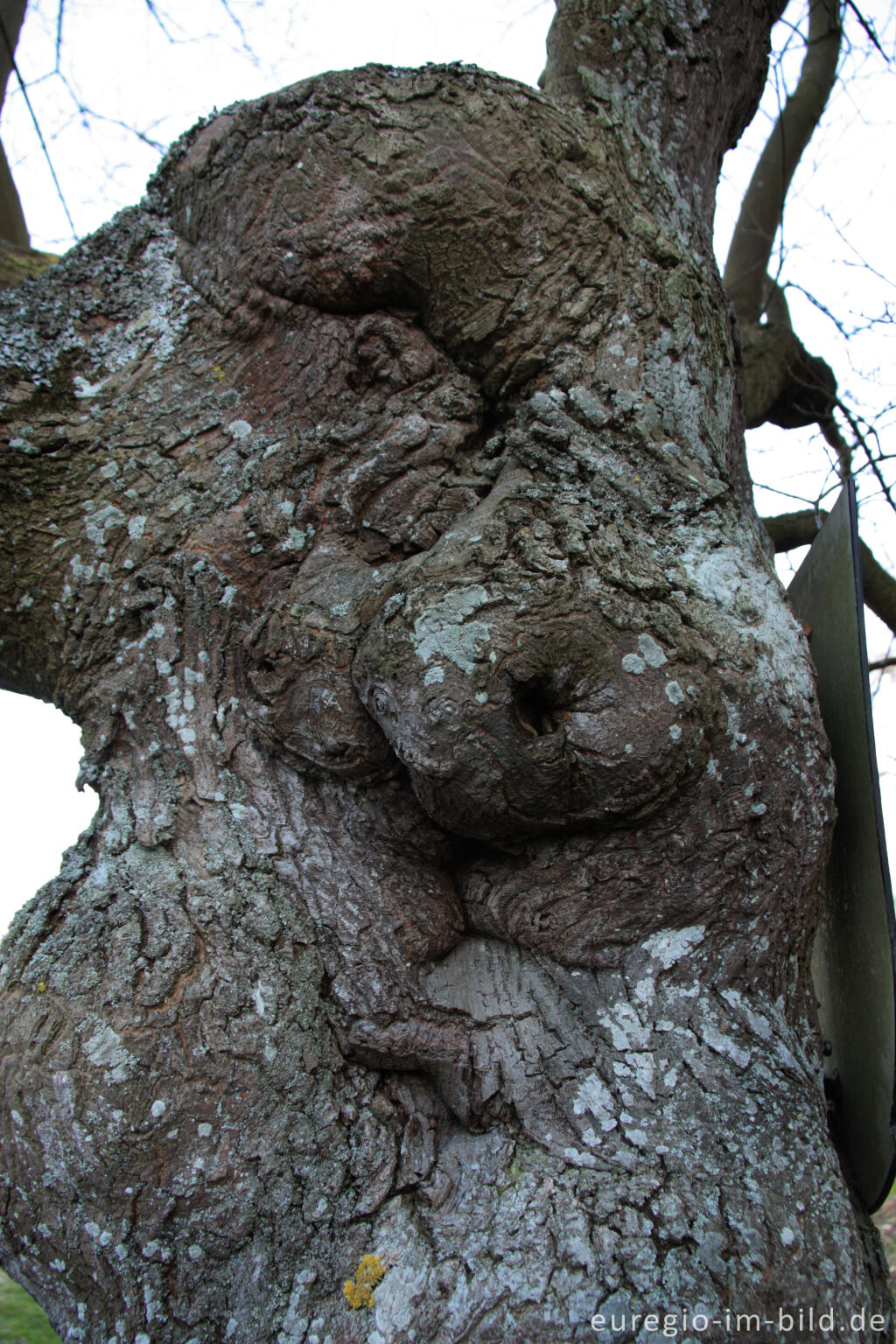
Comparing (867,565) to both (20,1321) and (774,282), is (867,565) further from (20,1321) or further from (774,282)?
Result: (20,1321)

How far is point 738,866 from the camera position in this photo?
131 centimetres

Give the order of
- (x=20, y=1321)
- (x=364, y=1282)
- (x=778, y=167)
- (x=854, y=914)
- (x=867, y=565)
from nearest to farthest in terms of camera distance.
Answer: (x=364, y=1282), (x=854, y=914), (x=20, y=1321), (x=867, y=565), (x=778, y=167)

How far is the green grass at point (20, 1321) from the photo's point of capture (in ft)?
8.22

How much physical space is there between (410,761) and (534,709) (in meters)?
0.21

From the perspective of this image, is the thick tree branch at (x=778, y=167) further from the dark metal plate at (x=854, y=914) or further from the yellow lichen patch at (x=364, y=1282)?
the yellow lichen patch at (x=364, y=1282)

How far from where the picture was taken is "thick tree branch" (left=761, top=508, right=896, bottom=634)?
3.01 m

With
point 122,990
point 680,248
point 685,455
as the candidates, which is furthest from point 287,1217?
point 680,248

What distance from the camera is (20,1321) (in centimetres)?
264

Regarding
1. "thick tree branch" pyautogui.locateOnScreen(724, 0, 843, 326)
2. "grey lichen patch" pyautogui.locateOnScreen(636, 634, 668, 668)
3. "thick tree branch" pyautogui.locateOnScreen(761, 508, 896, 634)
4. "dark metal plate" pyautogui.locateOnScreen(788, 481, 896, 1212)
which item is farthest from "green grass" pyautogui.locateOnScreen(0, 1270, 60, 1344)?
"thick tree branch" pyautogui.locateOnScreen(724, 0, 843, 326)

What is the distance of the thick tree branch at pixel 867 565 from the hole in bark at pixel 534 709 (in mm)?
2055

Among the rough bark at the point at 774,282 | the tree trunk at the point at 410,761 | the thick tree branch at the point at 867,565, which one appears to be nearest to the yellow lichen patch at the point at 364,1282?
the tree trunk at the point at 410,761

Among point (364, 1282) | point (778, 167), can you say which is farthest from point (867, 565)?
point (364, 1282)

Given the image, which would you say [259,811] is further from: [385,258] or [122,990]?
[385,258]

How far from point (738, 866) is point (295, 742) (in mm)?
721
